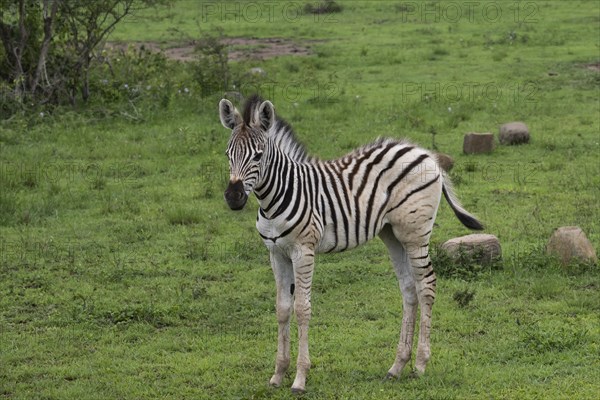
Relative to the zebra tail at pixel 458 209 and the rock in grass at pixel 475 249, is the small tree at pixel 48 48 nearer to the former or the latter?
the rock in grass at pixel 475 249

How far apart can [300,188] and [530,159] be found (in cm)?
803

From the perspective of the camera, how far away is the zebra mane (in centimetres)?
722

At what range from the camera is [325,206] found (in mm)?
7461

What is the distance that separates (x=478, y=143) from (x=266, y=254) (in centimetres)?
506

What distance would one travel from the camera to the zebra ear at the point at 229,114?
7160 mm

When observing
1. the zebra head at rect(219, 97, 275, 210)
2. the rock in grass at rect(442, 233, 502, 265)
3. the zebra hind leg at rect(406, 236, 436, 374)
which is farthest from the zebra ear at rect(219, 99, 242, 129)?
the rock in grass at rect(442, 233, 502, 265)

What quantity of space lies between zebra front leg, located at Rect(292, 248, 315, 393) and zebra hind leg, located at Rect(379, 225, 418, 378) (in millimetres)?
717

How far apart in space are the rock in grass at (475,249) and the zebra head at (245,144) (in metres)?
3.51

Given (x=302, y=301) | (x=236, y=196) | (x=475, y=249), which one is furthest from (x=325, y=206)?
(x=475, y=249)

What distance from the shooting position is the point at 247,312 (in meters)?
9.30

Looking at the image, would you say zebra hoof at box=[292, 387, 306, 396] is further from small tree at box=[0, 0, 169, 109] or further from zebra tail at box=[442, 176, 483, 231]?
small tree at box=[0, 0, 169, 109]

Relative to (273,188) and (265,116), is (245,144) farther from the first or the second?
(273,188)

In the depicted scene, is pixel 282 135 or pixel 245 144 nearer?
pixel 245 144

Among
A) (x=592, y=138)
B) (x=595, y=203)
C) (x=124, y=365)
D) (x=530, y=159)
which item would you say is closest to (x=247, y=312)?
(x=124, y=365)
